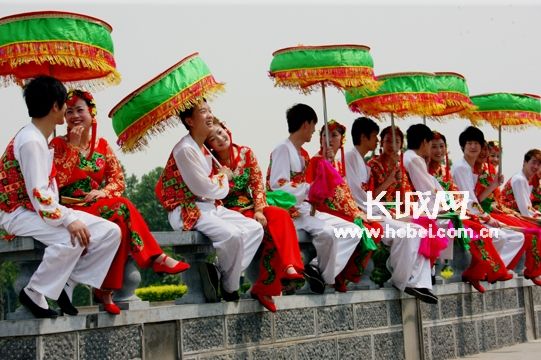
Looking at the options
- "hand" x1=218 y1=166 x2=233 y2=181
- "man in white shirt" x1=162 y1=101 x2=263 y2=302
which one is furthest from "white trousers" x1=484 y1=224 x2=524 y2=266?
"man in white shirt" x1=162 y1=101 x2=263 y2=302

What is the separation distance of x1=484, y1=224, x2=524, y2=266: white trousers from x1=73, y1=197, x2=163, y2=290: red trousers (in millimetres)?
6316

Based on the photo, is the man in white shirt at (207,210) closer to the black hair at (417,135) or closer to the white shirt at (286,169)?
the white shirt at (286,169)

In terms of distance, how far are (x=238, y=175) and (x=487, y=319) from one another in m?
4.53

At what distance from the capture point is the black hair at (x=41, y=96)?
6727mm

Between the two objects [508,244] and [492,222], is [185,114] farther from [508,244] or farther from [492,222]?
[508,244]

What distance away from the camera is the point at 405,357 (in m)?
10.2

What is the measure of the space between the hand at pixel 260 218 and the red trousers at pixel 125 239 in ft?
4.70

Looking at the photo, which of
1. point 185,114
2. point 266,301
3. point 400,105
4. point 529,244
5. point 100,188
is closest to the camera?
point 100,188

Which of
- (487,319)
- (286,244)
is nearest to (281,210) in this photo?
(286,244)

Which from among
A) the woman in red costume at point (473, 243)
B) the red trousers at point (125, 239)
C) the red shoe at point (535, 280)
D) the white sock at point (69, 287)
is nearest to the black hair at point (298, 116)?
the woman in red costume at point (473, 243)

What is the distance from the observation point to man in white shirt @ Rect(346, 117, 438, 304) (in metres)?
10.2

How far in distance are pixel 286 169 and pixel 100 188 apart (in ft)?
7.46

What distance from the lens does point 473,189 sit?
12328mm

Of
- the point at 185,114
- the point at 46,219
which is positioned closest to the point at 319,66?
the point at 185,114
